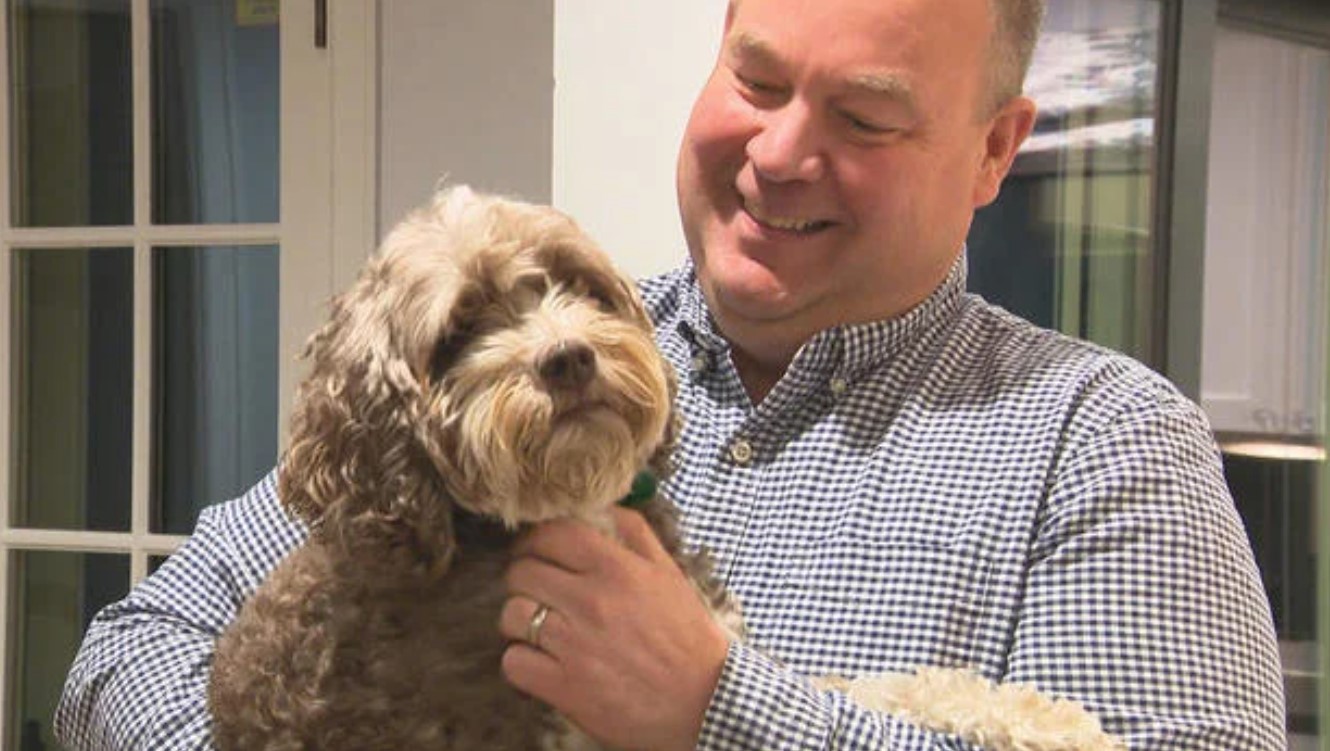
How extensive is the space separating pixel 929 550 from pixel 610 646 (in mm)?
391

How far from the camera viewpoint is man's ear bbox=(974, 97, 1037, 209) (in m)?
2.07

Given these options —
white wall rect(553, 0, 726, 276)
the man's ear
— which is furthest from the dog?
white wall rect(553, 0, 726, 276)

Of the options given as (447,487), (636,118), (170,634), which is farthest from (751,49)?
(636,118)

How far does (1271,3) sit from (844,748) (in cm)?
377

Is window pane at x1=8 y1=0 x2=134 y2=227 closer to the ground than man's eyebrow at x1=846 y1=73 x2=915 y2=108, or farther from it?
farther from it

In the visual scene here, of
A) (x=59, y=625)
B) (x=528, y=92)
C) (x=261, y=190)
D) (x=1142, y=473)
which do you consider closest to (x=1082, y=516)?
(x=1142, y=473)

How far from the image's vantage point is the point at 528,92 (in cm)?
334

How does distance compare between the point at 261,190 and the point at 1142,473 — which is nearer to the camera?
the point at 1142,473

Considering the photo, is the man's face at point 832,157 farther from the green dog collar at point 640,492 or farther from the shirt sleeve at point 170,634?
the shirt sleeve at point 170,634

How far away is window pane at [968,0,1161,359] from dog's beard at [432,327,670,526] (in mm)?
2998

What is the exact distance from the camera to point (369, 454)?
155 cm

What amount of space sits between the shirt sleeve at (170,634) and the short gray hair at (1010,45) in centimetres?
102

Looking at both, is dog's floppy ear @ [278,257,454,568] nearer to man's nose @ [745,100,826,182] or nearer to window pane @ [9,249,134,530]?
man's nose @ [745,100,826,182]

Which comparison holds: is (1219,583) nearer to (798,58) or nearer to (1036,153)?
(798,58)
